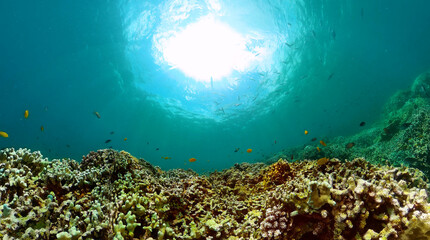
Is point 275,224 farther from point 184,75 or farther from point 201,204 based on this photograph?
point 184,75

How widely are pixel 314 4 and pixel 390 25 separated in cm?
1567

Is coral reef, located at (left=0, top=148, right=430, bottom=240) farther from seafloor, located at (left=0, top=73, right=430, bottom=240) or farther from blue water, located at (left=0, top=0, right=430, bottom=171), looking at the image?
blue water, located at (left=0, top=0, right=430, bottom=171)

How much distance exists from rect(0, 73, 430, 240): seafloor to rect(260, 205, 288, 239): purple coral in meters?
0.01

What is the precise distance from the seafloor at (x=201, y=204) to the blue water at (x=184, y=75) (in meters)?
19.5

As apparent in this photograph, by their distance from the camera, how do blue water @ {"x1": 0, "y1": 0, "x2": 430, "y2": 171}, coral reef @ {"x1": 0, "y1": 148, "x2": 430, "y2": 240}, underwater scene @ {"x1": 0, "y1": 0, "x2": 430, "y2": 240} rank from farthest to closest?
blue water @ {"x1": 0, "y1": 0, "x2": 430, "y2": 171}, underwater scene @ {"x1": 0, "y1": 0, "x2": 430, "y2": 240}, coral reef @ {"x1": 0, "y1": 148, "x2": 430, "y2": 240}

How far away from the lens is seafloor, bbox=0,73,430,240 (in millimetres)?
2195

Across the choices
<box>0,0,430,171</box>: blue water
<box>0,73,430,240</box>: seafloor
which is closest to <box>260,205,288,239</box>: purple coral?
<box>0,73,430,240</box>: seafloor

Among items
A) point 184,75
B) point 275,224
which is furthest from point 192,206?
point 184,75

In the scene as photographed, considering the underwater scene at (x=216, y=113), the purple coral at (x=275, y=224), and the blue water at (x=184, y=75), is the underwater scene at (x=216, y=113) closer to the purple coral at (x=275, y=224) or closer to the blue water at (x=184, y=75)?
the purple coral at (x=275, y=224)

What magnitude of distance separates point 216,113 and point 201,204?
41277 mm

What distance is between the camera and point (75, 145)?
6662cm

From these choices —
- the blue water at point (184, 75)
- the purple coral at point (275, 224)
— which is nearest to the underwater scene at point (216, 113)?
the purple coral at point (275, 224)

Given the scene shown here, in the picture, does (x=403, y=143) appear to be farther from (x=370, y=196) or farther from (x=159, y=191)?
(x=159, y=191)

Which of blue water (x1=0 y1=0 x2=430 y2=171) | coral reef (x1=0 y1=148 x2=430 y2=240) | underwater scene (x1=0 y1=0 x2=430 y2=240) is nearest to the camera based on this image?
coral reef (x1=0 y1=148 x2=430 y2=240)
